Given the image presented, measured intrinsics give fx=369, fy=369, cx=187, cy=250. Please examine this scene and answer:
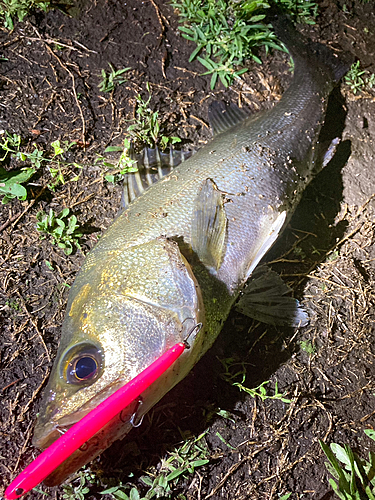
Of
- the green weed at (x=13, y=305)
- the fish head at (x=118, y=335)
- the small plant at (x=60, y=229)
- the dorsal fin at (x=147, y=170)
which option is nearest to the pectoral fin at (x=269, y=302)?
the fish head at (x=118, y=335)

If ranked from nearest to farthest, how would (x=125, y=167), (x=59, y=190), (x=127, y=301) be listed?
(x=127, y=301) → (x=125, y=167) → (x=59, y=190)

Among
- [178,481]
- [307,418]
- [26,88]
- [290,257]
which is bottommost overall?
[307,418]

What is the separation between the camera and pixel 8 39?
3645 millimetres

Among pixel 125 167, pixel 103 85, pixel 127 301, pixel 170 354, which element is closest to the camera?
pixel 170 354

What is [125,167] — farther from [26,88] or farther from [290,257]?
[290,257]

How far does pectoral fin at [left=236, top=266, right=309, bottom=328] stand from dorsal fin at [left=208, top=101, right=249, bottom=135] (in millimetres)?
1349

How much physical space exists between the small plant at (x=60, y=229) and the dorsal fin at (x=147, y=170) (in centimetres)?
61

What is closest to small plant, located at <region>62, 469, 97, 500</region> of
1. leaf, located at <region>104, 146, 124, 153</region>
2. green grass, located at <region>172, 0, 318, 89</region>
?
leaf, located at <region>104, 146, 124, 153</region>

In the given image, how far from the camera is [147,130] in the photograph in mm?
3566

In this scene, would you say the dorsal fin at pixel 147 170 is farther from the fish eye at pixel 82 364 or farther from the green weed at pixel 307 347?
the green weed at pixel 307 347

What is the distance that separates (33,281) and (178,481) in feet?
6.70

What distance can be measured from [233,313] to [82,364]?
1.65m

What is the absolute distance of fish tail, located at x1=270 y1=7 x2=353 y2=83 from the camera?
3688 mm

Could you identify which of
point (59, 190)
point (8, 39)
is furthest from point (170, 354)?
point (8, 39)
